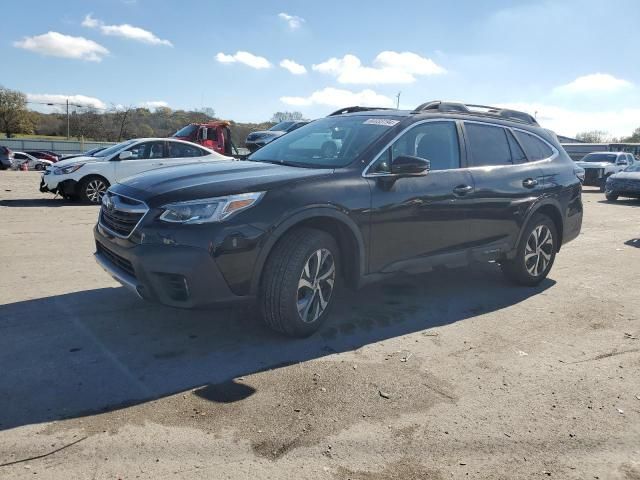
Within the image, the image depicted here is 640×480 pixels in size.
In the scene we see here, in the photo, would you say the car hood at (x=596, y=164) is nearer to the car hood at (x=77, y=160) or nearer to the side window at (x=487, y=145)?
the car hood at (x=77, y=160)

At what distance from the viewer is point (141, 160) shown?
12.4 m

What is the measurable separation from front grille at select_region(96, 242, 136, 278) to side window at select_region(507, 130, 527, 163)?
3958mm

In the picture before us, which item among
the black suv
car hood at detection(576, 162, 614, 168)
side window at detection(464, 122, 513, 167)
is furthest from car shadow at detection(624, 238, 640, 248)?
car hood at detection(576, 162, 614, 168)

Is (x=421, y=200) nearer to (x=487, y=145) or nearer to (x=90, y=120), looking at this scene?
(x=487, y=145)

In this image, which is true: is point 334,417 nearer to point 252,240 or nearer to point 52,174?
point 252,240

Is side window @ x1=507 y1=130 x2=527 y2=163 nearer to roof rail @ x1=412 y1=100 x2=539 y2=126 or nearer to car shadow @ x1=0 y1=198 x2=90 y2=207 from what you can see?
roof rail @ x1=412 y1=100 x2=539 y2=126

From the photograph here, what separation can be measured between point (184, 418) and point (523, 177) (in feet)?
13.8

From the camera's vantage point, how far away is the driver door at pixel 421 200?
441 centimetres

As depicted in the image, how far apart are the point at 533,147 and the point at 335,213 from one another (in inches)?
122

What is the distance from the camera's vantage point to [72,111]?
77.5 meters

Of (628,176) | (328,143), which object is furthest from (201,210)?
(628,176)

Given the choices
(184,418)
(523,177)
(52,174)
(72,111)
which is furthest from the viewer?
(72,111)

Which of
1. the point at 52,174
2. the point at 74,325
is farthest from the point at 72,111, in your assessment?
the point at 74,325

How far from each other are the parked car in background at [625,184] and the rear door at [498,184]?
14055 millimetres
